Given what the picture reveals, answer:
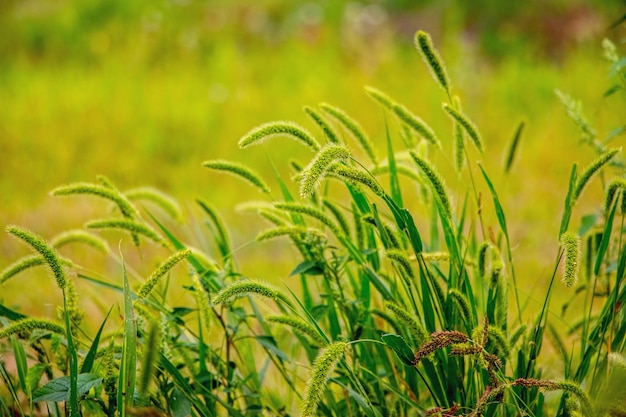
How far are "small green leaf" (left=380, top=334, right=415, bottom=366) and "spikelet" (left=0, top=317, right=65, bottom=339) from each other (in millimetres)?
656

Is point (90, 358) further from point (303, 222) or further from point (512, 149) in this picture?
point (512, 149)

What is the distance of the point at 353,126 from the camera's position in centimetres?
191

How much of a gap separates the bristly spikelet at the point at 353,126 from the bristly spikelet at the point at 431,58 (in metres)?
0.21

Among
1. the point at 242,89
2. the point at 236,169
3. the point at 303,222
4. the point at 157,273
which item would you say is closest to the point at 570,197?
the point at 303,222

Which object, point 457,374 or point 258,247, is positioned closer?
point 457,374

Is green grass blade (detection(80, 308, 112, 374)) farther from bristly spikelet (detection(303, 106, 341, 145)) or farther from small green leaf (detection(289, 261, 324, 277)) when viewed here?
bristly spikelet (detection(303, 106, 341, 145))

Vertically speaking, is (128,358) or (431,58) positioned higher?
(431,58)

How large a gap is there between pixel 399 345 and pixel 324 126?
0.56 metres

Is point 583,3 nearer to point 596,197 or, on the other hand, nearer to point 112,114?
point 596,197

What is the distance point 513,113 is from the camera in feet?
19.4

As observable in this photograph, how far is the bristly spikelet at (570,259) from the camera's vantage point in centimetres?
146

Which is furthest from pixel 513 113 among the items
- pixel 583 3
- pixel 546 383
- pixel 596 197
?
pixel 546 383

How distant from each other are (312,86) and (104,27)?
229 cm

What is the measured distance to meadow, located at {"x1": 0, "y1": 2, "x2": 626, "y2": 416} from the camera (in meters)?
1.66
